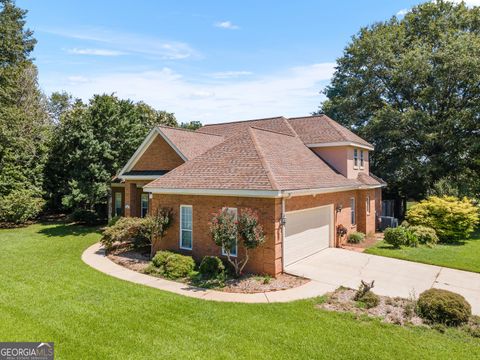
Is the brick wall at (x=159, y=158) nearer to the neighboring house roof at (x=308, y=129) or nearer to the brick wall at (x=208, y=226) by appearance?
the brick wall at (x=208, y=226)

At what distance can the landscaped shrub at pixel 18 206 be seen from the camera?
2469 cm

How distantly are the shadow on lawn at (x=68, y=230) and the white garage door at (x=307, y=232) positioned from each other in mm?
15166

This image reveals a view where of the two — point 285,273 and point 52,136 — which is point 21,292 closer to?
point 285,273

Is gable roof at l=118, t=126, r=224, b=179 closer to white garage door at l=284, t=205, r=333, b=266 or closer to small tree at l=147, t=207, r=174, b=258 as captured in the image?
small tree at l=147, t=207, r=174, b=258

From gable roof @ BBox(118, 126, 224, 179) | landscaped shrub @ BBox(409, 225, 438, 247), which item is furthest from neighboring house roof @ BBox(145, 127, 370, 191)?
landscaped shrub @ BBox(409, 225, 438, 247)

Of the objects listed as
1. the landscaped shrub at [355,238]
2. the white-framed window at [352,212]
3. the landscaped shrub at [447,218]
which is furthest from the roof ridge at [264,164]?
the landscaped shrub at [447,218]

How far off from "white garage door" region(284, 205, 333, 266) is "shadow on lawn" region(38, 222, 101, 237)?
1517cm

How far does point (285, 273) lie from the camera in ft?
42.7

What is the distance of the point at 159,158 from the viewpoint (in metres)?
20.7

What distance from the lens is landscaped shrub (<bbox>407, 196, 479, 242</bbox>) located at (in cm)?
2072

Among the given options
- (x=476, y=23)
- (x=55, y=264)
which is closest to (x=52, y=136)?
(x=55, y=264)

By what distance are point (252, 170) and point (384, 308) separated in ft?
23.7

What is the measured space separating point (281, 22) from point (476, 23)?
24.6 metres

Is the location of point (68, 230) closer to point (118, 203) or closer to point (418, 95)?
point (118, 203)
